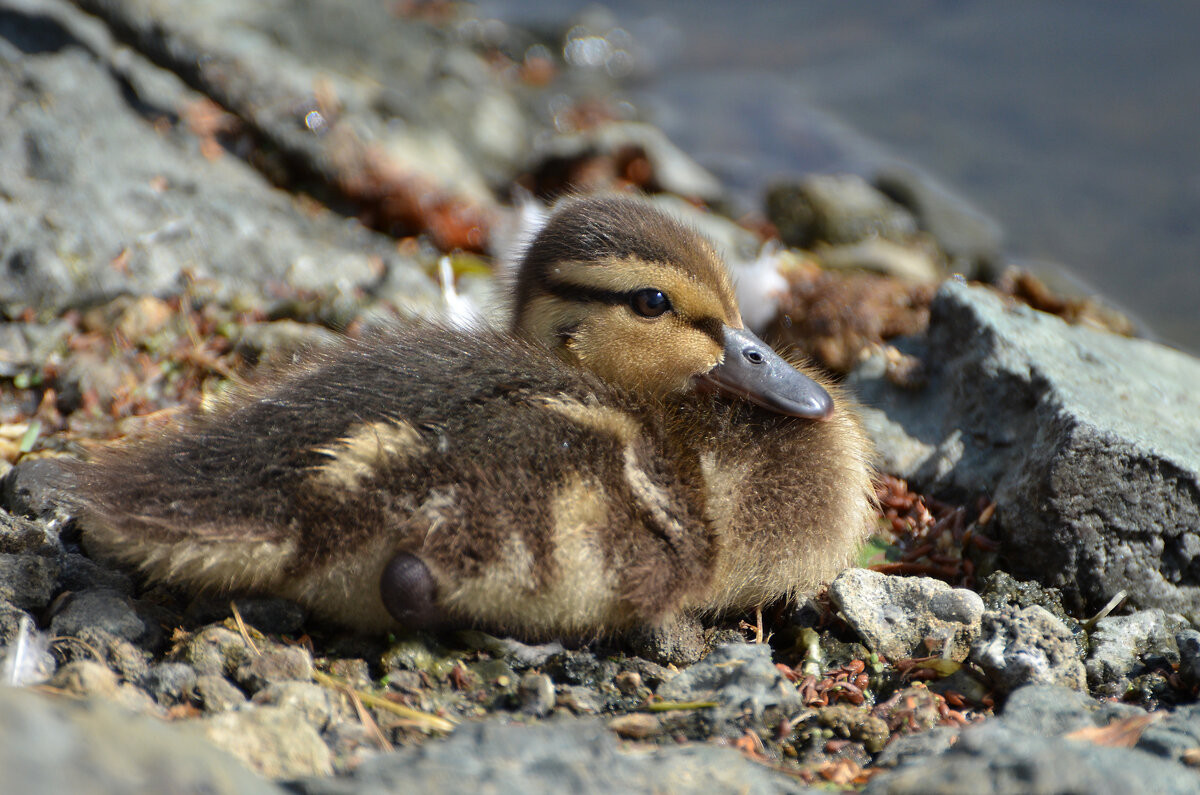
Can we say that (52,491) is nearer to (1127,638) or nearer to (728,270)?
(728,270)

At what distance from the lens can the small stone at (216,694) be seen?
241cm

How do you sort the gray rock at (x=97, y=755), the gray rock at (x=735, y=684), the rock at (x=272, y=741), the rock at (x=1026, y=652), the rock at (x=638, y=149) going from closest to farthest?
the gray rock at (x=97, y=755)
the rock at (x=272, y=741)
the gray rock at (x=735, y=684)
the rock at (x=1026, y=652)
the rock at (x=638, y=149)

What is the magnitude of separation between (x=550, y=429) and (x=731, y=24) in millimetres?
10959

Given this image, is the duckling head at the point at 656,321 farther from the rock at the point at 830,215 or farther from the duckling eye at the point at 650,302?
the rock at the point at 830,215

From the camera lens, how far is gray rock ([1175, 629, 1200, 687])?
2723 millimetres

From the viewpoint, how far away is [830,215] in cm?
721

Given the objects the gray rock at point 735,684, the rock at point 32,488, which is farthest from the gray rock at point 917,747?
the rock at point 32,488

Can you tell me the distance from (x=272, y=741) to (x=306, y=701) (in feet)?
0.69

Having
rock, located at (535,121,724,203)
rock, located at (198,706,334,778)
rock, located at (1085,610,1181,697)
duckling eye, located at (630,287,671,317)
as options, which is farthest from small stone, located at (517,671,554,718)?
rock, located at (535,121,724,203)

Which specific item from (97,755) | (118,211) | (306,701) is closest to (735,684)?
(306,701)


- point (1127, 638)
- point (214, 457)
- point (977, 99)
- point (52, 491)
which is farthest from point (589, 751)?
point (977, 99)

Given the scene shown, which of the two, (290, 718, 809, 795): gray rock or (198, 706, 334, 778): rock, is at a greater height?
(290, 718, 809, 795): gray rock

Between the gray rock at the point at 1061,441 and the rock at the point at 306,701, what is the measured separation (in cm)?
233

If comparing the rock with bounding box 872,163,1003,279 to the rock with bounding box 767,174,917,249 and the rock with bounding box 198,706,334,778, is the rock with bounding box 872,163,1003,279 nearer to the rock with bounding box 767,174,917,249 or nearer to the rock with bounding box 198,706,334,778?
the rock with bounding box 767,174,917,249
